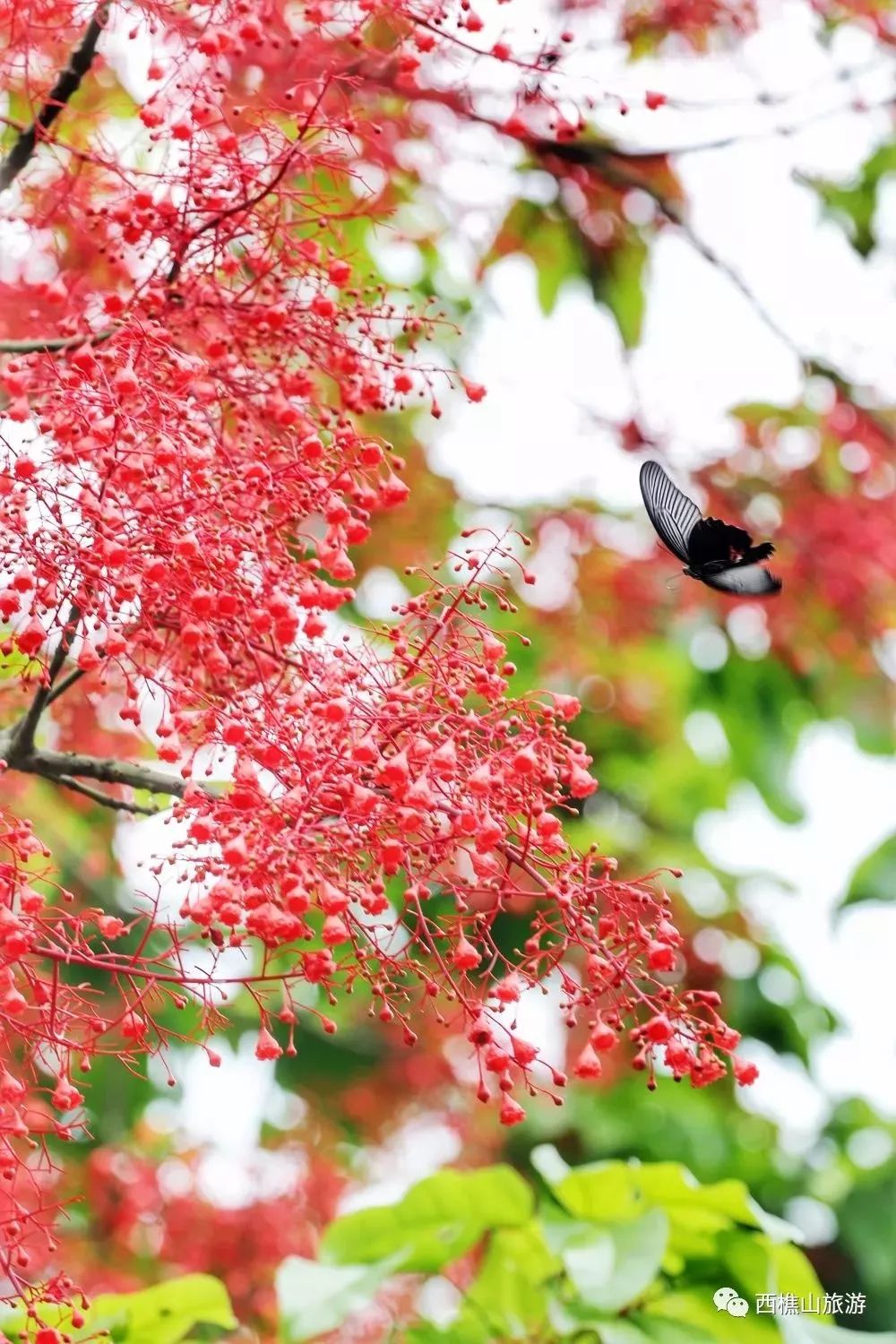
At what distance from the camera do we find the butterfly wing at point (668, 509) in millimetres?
1906

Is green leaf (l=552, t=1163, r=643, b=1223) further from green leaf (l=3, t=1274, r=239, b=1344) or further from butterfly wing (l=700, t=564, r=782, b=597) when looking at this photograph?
butterfly wing (l=700, t=564, r=782, b=597)

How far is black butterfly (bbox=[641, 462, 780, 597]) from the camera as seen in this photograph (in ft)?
6.35

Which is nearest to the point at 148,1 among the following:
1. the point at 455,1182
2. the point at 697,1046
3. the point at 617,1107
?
the point at 697,1046

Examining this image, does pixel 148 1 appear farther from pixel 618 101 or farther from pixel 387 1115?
pixel 387 1115

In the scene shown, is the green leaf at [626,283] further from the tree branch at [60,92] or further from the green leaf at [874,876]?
the tree branch at [60,92]

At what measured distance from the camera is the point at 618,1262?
174 cm

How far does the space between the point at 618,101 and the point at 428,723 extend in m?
0.94

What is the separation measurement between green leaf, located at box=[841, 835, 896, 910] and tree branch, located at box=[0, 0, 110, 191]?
2263 mm

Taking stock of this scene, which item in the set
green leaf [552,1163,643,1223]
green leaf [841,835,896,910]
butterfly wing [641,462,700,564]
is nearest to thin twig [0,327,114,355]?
butterfly wing [641,462,700,564]

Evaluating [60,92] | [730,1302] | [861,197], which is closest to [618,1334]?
[730,1302]

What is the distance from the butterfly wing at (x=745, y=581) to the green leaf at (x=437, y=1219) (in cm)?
78

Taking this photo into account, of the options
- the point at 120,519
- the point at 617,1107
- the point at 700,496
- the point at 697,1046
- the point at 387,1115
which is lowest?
the point at 387,1115

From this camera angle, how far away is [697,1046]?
4.17 feet

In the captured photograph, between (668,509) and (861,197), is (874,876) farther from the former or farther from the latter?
(861,197)
